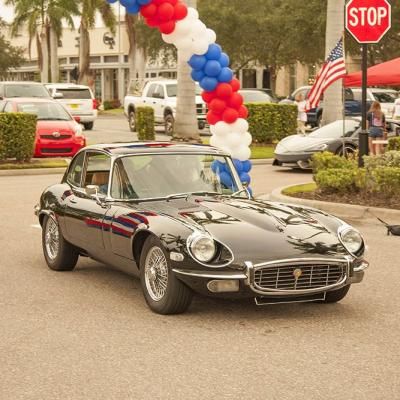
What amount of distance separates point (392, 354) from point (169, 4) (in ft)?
31.5

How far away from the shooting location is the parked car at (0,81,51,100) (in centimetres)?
3281

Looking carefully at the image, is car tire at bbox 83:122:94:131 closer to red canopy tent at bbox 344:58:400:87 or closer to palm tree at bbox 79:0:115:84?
red canopy tent at bbox 344:58:400:87

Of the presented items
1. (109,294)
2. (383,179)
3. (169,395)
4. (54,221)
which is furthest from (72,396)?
(383,179)

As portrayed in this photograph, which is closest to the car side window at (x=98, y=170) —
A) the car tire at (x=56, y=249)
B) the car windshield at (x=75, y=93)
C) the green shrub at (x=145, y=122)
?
the car tire at (x=56, y=249)

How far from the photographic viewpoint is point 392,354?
6.77 m

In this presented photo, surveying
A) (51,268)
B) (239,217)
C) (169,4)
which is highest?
(169,4)

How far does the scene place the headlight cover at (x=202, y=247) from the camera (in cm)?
774

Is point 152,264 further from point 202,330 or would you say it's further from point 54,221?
point 54,221

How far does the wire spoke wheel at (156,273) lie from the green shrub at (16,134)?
52.8ft

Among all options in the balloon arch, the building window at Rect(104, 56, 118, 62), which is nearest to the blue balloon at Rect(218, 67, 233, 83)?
the balloon arch

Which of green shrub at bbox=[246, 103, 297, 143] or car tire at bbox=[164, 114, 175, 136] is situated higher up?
green shrub at bbox=[246, 103, 297, 143]

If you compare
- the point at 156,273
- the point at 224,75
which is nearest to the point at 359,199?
the point at 224,75

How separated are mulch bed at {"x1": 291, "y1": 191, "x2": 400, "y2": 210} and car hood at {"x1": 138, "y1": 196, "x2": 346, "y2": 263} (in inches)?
239

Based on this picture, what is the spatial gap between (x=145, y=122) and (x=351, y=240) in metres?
21.9
